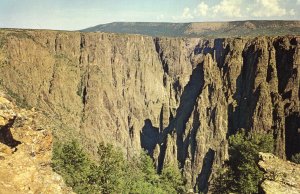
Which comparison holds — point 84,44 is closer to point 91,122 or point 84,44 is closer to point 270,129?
point 91,122

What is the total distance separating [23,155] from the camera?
2280cm

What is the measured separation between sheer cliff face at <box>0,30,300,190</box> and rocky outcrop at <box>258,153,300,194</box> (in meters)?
91.7

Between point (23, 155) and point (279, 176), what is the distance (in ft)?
55.0

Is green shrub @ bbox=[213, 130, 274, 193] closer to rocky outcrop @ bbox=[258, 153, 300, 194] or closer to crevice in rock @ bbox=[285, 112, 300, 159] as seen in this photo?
rocky outcrop @ bbox=[258, 153, 300, 194]

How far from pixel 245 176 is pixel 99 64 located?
507ft

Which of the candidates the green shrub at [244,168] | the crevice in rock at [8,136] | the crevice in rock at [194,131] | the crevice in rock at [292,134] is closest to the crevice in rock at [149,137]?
the crevice in rock at [194,131]

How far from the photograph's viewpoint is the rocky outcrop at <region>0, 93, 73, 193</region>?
21.4 metres

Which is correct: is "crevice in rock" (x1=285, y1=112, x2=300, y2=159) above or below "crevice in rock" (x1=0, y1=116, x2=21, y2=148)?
below

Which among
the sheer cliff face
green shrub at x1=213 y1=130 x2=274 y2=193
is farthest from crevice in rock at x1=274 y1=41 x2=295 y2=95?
green shrub at x1=213 y1=130 x2=274 y2=193

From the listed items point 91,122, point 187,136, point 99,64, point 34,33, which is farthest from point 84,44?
Result: point 187,136

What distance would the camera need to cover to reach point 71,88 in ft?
574

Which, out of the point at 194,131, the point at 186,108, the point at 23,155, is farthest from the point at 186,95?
the point at 23,155

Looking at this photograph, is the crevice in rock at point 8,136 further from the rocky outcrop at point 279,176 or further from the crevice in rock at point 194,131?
the crevice in rock at point 194,131

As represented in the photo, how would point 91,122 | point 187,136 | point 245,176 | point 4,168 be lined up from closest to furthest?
point 4,168
point 245,176
point 187,136
point 91,122
